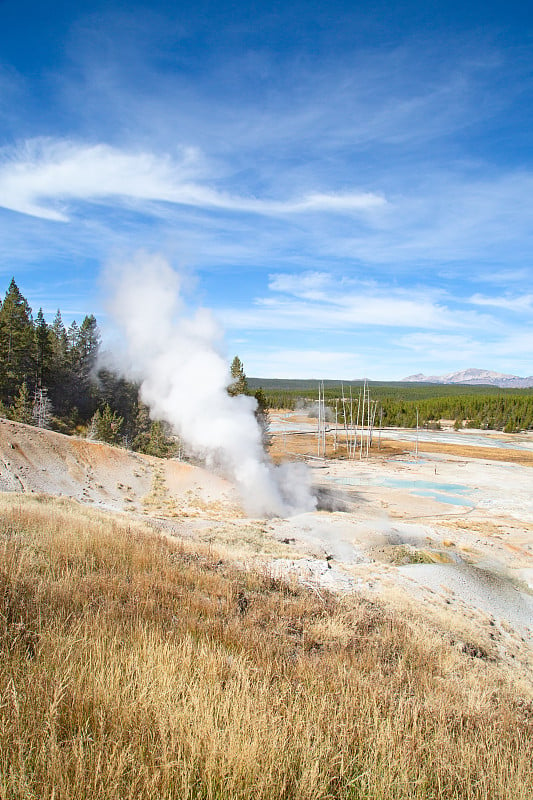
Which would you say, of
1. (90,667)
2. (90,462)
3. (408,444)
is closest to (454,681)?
(90,667)

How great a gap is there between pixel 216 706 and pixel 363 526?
2076cm

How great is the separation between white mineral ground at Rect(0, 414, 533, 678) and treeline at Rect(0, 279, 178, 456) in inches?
437

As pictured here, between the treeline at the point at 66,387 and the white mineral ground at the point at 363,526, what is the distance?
11.1 metres

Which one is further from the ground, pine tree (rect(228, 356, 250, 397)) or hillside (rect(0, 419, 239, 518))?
pine tree (rect(228, 356, 250, 397))

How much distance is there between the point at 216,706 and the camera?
10.5 feet

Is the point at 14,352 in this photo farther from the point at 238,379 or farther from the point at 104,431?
the point at 238,379

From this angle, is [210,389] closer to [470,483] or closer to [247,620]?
[247,620]

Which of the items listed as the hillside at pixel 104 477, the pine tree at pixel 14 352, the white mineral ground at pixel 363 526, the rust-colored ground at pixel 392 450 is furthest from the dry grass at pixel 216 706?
the rust-colored ground at pixel 392 450

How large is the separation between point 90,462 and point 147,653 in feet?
83.1

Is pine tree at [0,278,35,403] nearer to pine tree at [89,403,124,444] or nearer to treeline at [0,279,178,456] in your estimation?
treeline at [0,279,178,456]

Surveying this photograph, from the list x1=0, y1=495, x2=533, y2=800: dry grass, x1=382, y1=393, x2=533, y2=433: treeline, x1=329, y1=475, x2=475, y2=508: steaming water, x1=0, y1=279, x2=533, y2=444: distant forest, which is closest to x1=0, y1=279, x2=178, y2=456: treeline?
x1=0, y1=279, x2=533, y2=444: distant forest

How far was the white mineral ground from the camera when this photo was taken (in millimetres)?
13555

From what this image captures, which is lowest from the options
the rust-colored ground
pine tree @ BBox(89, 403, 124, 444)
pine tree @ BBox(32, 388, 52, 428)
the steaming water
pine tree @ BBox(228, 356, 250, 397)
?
the steaming water

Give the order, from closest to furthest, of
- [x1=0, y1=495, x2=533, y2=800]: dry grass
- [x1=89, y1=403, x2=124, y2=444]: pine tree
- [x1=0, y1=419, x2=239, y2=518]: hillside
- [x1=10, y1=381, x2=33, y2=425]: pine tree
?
[x1=0, y1=495, x2=533, y2=800]: dry grass
[x1=0, y1=419, x2=239, y2=518]: hillside
[x1=89, y1=403, x2=124, y2=444]: pine tree
[x1=10, y1=381, x2=33, y2=425]: pine tree
